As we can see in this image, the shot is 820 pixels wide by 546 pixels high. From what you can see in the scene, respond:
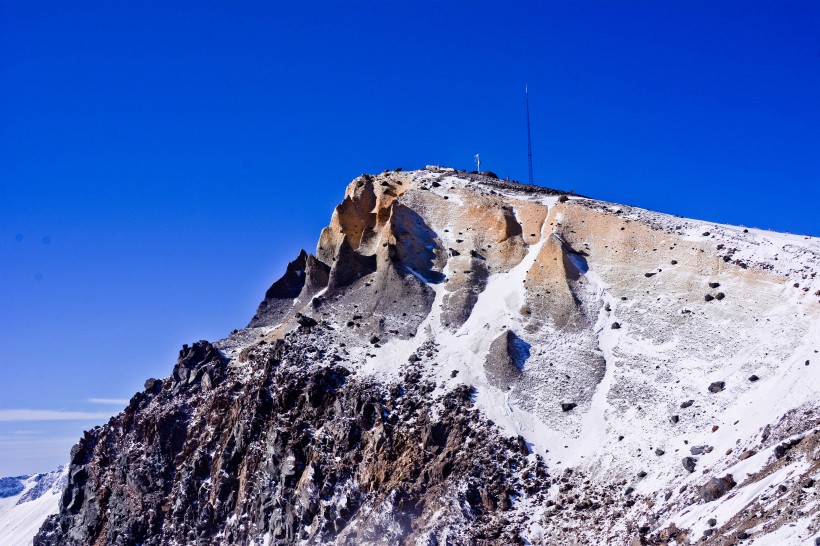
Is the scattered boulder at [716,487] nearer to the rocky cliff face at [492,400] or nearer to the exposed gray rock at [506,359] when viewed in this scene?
the rocky cliff face at [492,400]

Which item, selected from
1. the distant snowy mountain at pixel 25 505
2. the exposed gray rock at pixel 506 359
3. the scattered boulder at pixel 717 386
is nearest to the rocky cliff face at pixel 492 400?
the scattered boulder at pixel 717 386

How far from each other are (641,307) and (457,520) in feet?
86.5

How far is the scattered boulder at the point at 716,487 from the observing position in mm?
44250

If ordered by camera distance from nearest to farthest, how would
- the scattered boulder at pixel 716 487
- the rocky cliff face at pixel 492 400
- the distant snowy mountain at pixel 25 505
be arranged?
the scattered boulder at pixel 716 487 < the rocky cliff face at pixel 492 400 < the distant snowy mountain at pixel 25 505

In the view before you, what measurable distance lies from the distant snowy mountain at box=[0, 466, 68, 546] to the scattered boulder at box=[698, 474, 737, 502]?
56.7m

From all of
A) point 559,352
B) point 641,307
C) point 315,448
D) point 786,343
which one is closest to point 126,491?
point 315,448

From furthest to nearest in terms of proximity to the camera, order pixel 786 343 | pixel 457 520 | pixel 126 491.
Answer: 1. pixel 126 491
2. pixel 786 343
3. pixel 457 520

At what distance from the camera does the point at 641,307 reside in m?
69.7

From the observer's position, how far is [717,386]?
187 ft

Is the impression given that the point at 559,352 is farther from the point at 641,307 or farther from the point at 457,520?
the point at 457,520

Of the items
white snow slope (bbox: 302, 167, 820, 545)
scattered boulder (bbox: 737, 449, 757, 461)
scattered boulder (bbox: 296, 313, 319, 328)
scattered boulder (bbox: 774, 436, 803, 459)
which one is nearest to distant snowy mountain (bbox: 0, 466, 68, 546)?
scattered boulder (bbox: 296, 313, 319, 328)

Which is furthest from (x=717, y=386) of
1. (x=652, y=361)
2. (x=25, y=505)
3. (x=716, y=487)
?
(x=25, y=505)

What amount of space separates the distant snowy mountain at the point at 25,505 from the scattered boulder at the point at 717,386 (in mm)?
56659

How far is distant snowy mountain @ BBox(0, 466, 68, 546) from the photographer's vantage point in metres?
96.7
